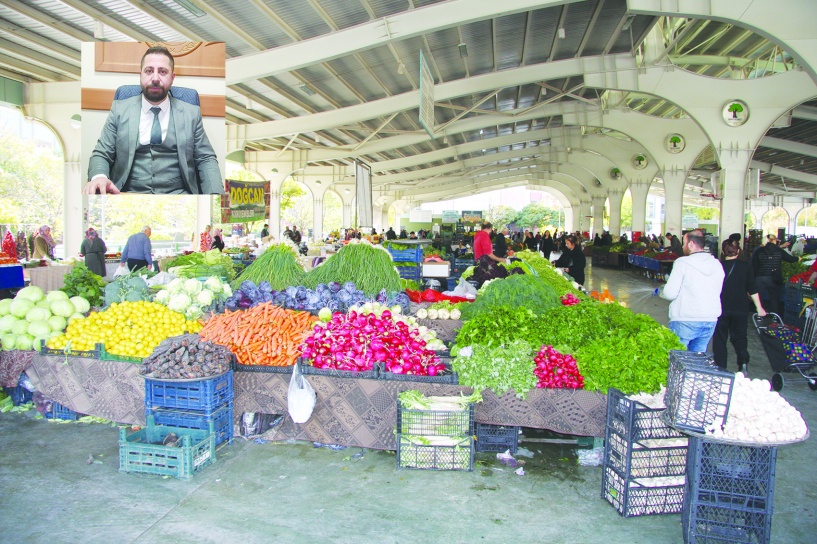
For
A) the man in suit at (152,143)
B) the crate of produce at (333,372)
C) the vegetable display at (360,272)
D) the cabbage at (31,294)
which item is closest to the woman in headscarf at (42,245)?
the man in suit at (152,143)

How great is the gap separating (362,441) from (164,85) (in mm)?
5127

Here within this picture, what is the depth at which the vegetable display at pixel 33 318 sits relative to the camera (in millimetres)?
5414

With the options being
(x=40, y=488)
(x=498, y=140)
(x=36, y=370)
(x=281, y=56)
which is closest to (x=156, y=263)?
(x=281, y=56)

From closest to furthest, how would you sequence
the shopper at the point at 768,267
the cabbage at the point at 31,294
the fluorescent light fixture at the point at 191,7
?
the cabbage at the point at 31,294, the fluorescent light fixture at the point at 191,7, the shopper at the point at 768,267

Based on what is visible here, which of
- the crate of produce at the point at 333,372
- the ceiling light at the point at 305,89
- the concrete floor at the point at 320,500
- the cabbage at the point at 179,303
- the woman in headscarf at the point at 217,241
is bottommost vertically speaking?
the concrete floor at the point at 320,500

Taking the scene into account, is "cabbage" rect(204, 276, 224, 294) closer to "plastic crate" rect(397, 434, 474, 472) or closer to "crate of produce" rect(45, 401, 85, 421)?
"crate of produce" rect(45, 401, 85, 421)

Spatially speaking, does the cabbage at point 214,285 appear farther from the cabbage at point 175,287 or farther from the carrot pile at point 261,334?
the carrot pile at point 261,334

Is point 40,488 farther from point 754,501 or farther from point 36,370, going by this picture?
point 754,501

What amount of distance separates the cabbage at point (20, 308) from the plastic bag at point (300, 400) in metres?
3.04

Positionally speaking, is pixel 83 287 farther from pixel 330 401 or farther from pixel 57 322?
pixel 330 401

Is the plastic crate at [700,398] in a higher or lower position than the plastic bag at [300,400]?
higher

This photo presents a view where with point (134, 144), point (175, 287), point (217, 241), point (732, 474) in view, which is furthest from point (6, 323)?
point (217, 241)

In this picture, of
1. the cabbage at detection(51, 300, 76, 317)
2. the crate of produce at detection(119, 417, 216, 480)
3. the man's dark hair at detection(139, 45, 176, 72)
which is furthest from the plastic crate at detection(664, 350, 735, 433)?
the man's dark hair at detection(139, 45, 176, 72)

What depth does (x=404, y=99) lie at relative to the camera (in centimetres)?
1542
